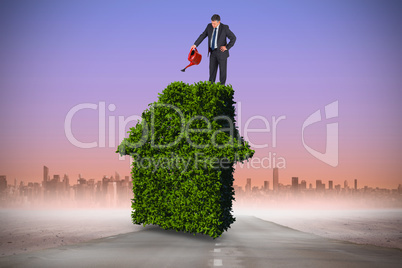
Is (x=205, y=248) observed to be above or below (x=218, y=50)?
below

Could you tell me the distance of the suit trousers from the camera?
22.5 m

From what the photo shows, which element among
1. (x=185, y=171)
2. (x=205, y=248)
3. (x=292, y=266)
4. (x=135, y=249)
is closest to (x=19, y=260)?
(x=135, y=249)

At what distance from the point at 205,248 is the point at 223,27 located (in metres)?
11.2

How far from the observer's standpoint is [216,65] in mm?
22875

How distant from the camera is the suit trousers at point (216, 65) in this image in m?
22.5

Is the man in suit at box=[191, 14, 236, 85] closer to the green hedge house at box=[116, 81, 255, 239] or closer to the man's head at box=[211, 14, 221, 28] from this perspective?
the man's head at box=[211, 14, 221, 28]

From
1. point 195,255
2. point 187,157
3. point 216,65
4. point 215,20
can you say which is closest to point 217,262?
point 195,255

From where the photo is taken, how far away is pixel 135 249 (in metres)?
15.1

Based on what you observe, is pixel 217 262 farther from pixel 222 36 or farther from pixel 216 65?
pixel 222 36

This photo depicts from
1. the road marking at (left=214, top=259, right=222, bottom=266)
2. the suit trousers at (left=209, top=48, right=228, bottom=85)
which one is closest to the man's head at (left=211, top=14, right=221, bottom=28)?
the suit trousers at (left=209, top=48, right=228, bottom=85)

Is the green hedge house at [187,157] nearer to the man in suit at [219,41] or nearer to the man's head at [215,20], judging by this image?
the man in suit at [219,41]

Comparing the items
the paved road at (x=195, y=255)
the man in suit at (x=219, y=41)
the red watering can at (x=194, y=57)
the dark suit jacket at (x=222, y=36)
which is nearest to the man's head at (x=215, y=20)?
the man in suit at (x=219, y=41)

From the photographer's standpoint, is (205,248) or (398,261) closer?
(398,261)

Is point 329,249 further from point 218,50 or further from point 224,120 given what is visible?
point 218,50
